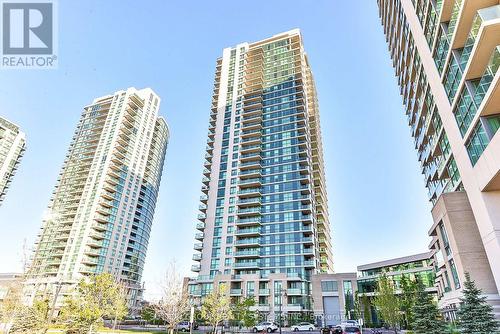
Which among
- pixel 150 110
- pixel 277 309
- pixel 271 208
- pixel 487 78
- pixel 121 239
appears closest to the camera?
pixel 487 78

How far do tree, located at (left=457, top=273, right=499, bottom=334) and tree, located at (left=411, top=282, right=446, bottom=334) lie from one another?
46.1 inches

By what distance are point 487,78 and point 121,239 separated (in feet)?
300

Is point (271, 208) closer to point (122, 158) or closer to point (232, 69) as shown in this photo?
point (232, 69)

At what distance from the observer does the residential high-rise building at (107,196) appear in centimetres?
7875

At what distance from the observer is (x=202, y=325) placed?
172ft

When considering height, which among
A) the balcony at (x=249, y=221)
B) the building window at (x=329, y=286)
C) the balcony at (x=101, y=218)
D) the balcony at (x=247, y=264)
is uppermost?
the balcony at (x=101, y=218)

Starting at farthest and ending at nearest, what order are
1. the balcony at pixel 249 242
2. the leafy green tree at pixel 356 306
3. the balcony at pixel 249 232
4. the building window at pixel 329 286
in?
the balcony at pixel 249 232, the balcony at pixel 249 242, the building window at pixel 329 286, the leafy green tree at pixel 356 306

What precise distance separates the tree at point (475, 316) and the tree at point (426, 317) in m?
1.17

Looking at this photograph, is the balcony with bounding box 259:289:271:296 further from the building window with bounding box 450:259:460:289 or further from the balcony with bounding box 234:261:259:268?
the building window with bounding box 450:259:460:289

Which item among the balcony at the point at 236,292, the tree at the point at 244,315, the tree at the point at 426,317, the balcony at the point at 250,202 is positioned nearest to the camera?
the tree at the point at 426,317

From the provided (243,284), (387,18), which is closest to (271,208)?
(243,284)

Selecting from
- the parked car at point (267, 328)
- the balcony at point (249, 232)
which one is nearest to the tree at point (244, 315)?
the parked car at point (267, 328)

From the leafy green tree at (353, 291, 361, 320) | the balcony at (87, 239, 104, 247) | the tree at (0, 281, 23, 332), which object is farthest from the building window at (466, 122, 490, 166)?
the balcony at (87, 239, 104, 247)

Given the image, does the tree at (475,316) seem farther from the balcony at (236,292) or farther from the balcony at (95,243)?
the balcony at (95,243)
